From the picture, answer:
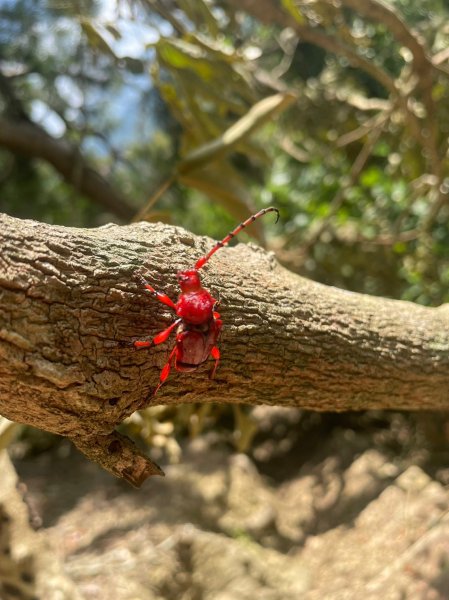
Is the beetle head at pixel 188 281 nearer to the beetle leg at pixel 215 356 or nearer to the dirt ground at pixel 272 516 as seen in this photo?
the beetle leg at pixel 215 356

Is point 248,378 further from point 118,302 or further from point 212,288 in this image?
point 118,302

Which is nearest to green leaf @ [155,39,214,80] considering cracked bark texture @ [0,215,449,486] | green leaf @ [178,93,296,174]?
green leaf @ [178,93,296,174]

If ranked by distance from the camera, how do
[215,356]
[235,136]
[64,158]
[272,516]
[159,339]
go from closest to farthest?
[159,339]
[215,356]
[235,136]
[272,516]
[64,158]

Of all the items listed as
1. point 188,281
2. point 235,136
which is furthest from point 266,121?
point 188,281

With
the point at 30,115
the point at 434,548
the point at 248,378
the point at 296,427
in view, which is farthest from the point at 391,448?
the point at 30,115

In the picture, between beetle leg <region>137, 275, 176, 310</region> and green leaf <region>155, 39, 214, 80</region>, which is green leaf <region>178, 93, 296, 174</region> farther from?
beetle leg <region>137, 275, 176, 310</region>

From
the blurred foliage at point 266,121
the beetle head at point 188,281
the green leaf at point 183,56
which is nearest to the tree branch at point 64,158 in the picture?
the blurred foliage at point 266,121

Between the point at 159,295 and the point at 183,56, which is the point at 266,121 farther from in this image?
the point at 159,295
